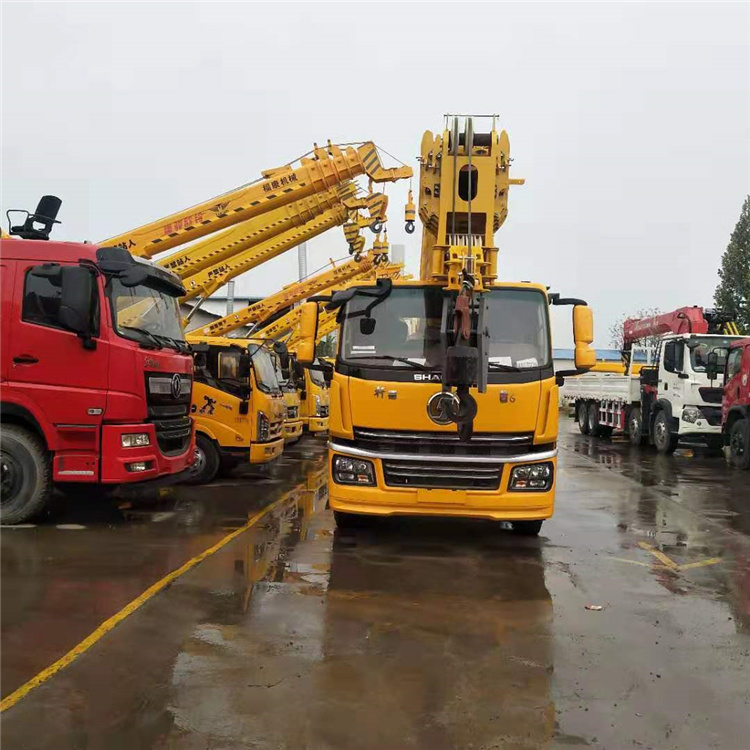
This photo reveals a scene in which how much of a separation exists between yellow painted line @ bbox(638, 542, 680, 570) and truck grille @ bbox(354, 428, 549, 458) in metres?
1.63

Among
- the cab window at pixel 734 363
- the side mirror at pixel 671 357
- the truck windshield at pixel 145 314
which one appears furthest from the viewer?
the side mirror at pixel 671 357

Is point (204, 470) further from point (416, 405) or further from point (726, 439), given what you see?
point (726, 439)

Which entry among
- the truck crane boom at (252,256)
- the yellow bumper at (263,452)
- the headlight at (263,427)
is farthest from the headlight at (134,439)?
the truck crane boom at (252,256)

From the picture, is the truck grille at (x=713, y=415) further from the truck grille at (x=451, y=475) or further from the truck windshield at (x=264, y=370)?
the truck grille at (x=451, y=475)

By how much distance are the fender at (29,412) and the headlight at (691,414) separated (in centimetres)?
1258

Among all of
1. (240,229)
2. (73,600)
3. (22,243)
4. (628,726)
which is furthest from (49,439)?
(240,229)

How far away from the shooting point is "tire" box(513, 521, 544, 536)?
7.20 meters

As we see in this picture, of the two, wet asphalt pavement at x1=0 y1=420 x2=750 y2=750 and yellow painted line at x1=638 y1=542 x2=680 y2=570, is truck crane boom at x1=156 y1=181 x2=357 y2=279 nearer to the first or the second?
wet asphalt pavement at x1=0 y1=420 x2=750 y2=750

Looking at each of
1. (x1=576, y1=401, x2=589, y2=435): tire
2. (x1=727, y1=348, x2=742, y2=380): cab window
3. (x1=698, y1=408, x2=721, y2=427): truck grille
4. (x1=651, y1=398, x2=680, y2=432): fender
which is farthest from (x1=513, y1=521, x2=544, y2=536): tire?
(x1=576, y1=401, x2=589, y2=435): tire

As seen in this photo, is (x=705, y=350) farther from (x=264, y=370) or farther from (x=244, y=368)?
(x=244, y=368)

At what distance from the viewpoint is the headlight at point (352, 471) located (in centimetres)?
638

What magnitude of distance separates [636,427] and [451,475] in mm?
12826

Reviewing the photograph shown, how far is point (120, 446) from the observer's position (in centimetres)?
680

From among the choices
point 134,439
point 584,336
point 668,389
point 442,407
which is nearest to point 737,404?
point 668,389
